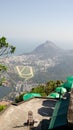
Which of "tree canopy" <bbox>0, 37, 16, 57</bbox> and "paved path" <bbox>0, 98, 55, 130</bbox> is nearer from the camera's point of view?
"paved path" <bbox>0, 98, 55, 130</bbox>

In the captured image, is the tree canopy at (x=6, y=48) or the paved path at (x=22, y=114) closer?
the paved path at (x=22, y=114)

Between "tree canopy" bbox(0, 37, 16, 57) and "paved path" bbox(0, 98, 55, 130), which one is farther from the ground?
"tree canopy" bbox(0, 37, 16, 57)

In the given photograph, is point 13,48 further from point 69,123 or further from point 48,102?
point 69,123

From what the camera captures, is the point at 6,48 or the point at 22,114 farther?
the point at 6,48

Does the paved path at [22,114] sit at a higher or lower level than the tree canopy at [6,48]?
lower

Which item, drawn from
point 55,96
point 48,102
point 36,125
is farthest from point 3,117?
point 55,96

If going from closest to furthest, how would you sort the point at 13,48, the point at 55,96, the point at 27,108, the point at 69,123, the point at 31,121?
the point at 69,123
the point at 31,121
the point at 27,108
the point at 55,96
the point at 13,48

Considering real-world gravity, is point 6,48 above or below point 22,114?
above

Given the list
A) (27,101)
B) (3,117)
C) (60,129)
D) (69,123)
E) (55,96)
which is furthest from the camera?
(55,96)
